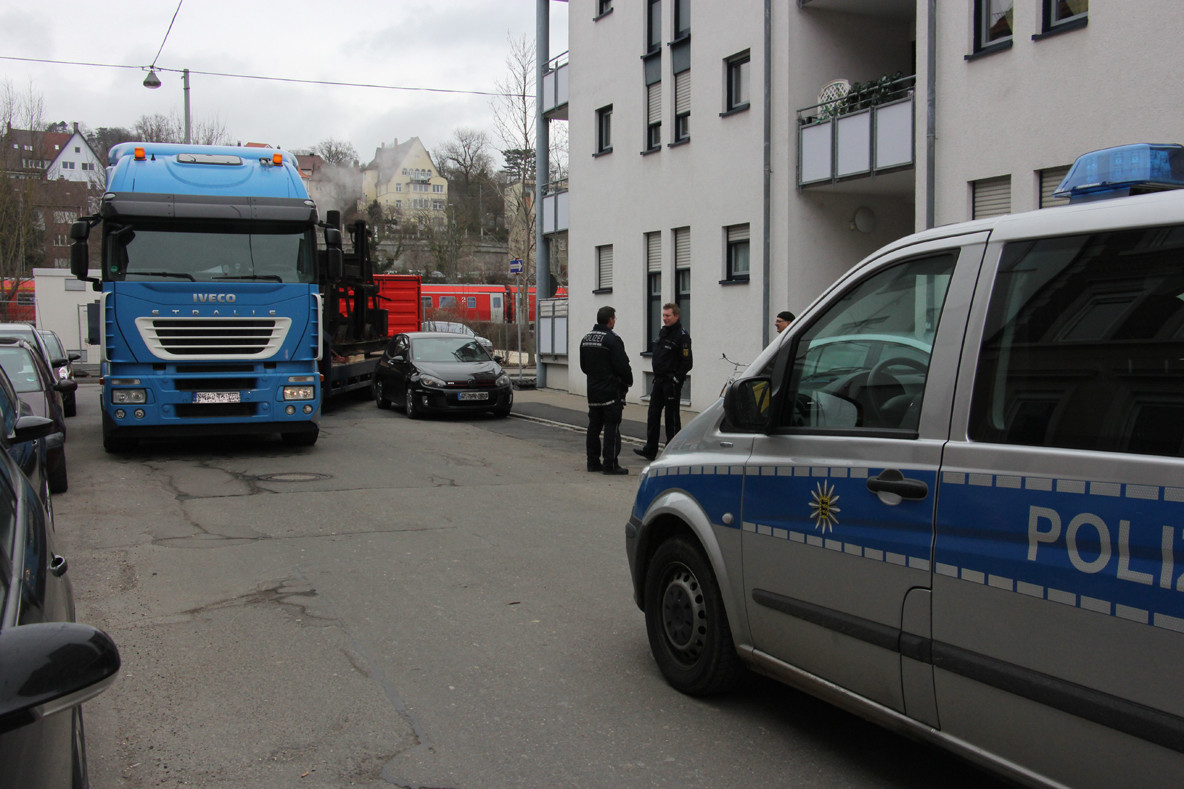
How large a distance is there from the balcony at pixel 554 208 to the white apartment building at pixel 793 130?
0.07 metres

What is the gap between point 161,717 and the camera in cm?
431

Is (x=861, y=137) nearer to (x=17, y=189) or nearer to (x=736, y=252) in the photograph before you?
(x=736, y=252)

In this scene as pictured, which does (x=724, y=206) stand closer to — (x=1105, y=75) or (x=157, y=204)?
(x=1105, y=75)

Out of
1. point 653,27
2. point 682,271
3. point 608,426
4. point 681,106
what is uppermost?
point 653,27

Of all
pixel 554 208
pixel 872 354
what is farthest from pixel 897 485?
pixel 554 208

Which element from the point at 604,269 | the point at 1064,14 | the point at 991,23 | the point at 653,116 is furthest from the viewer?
the point at 604,269

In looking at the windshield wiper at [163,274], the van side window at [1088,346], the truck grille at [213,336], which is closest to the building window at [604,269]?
the truck grille at [213,336]

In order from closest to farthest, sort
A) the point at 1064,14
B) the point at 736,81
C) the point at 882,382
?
the point at 882,382
the point at 1064,14
the point at 736,81

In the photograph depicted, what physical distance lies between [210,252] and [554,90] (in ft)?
52.5

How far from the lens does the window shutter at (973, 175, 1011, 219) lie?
44.4 ft

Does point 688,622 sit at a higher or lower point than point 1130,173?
lower

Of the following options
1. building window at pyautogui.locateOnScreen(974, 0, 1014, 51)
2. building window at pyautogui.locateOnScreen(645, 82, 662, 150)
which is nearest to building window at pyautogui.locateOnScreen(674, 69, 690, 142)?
building window at pyautogui.locateOnScreen(645, 82, 662, 150)

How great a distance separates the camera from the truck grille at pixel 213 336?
1219 centimetres

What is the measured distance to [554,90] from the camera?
26734 mm
